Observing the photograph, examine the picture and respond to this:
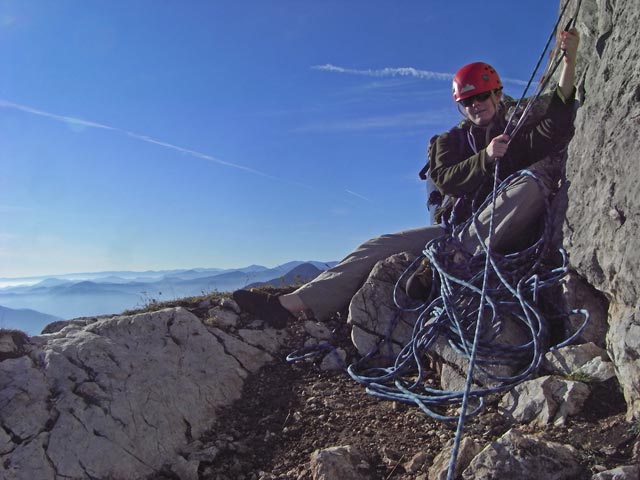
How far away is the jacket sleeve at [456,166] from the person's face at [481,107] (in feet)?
0.80

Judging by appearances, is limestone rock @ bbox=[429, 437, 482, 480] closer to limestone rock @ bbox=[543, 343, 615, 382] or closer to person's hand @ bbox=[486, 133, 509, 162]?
limestone rock @ bbox=[543, 343, 615, 382]

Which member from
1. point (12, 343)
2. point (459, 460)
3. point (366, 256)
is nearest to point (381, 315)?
point (366, 256)

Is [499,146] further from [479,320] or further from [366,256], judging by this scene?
[366,256]

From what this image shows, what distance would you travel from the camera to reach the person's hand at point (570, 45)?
17.0ft

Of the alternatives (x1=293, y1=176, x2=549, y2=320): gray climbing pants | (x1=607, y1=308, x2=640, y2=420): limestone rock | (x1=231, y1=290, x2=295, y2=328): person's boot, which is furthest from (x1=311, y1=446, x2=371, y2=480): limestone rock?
(x1=231, y1=290, x2=295, y2=328): person's boot

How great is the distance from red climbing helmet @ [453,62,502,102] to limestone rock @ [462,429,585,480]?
3.96 m

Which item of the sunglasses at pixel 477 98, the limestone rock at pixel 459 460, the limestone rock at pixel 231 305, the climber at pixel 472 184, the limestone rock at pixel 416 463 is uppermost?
the sunglasses at pixel 477 98

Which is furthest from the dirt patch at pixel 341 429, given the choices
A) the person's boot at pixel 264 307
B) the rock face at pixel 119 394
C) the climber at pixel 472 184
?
the climber at pixel 472 184

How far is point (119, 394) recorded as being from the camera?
517 cm

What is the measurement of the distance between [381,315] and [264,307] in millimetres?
1603

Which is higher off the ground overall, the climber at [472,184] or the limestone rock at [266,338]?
the climber at [472,184]

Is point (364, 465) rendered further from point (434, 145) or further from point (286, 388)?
point (434, 145)

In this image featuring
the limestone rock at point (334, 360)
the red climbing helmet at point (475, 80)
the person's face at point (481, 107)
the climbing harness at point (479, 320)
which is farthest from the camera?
the person's face at point (481, 107)

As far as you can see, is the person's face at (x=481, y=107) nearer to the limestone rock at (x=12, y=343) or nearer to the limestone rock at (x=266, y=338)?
the limestone rock at (x=266, y=338)
